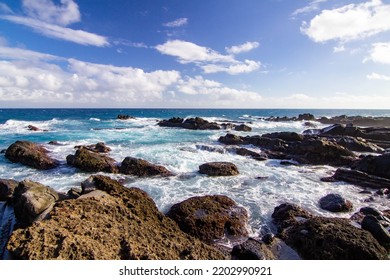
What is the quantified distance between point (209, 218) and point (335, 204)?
4978 mm

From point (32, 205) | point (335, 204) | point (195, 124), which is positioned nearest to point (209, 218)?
point (32, 205)

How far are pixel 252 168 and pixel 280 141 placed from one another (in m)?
8.55

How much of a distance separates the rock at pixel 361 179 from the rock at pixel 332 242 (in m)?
6.67

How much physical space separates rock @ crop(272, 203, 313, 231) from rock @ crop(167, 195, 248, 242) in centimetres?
103

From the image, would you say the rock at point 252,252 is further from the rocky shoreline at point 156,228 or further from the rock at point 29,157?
the rock at point 29,157

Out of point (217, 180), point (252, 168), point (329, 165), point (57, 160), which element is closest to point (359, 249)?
point (217, 180)

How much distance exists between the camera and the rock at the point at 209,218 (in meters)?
7.29

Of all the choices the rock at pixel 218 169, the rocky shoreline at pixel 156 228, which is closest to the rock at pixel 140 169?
the rock at pixel 218 169

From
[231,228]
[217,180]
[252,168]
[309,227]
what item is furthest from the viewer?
[252,168]

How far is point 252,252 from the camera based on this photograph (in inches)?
234

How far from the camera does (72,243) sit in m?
4.35

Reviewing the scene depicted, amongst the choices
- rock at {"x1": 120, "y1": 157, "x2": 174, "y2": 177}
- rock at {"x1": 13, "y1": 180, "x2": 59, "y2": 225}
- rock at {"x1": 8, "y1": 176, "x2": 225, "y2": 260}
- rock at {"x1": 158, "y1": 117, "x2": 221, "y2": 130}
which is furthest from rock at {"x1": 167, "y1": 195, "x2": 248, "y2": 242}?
rock at {"x1": 158, "y1": 117, "x2": 221, "y2": 130}

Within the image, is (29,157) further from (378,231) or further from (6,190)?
(378,231)

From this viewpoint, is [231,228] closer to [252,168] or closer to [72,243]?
[72,243]
